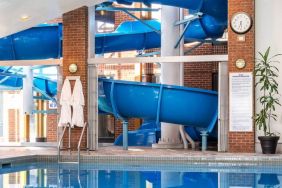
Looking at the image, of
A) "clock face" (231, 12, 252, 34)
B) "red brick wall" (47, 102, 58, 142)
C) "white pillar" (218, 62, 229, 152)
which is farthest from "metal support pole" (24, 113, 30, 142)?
"clock face" (231, 12, 252, 34)

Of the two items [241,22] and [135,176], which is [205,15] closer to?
[241,22]

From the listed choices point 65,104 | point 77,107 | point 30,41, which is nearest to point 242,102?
A: point 77,107

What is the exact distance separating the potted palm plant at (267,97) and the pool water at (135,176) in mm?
958

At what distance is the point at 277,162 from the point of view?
8773mm

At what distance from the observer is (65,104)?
10.5 meters

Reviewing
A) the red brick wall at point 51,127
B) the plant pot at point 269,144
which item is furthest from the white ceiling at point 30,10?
the red brick wall at point 51,127

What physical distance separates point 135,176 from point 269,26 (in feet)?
15.2

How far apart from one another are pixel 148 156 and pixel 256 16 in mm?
3711

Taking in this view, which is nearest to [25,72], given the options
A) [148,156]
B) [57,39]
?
[57,39]

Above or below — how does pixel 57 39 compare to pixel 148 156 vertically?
above

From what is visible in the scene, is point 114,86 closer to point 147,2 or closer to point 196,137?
point 147,2

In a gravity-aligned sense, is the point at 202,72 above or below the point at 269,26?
below

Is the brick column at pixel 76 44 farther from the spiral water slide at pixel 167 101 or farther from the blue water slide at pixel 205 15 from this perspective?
the blue water slide at pixel 205 15

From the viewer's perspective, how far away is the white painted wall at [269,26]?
1009 cm
